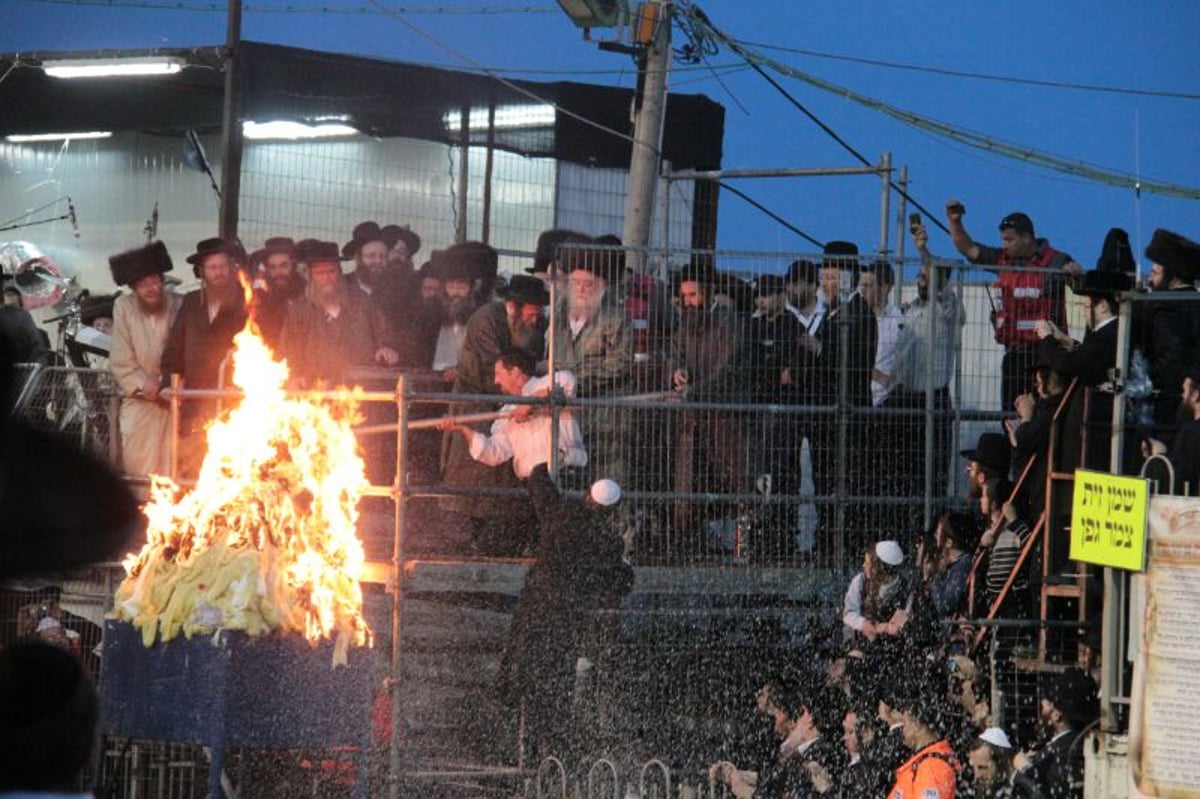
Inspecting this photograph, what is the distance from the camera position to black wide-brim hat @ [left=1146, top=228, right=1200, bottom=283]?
11594mm

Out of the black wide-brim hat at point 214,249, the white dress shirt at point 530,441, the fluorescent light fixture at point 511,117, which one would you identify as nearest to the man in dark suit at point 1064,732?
the white dress shirt at point 530,441

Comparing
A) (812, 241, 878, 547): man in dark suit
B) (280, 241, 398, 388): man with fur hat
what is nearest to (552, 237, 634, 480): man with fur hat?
(812, 241, 878, 547): man in dark suit

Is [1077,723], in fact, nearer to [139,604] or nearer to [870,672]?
[870,672]

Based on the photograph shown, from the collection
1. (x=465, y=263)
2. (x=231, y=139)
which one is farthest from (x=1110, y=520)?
(x=231, y=139)

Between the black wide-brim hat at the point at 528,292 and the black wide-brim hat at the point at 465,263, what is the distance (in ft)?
3.37

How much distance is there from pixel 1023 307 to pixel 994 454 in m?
1.14

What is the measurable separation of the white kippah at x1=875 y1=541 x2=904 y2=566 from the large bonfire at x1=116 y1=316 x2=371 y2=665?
3203 mm

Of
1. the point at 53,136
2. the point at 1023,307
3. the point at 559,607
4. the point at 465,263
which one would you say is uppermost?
the point at 53,136

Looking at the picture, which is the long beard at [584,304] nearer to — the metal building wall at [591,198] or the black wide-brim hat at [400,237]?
the black wide-brim hat at [400,237]

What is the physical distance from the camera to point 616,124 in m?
22.2

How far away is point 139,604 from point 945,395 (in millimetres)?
5570

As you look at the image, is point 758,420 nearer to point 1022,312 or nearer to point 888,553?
point 888,553

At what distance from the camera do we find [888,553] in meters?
12.5

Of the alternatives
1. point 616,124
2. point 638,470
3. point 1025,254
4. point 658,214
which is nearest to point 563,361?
point 638,470
